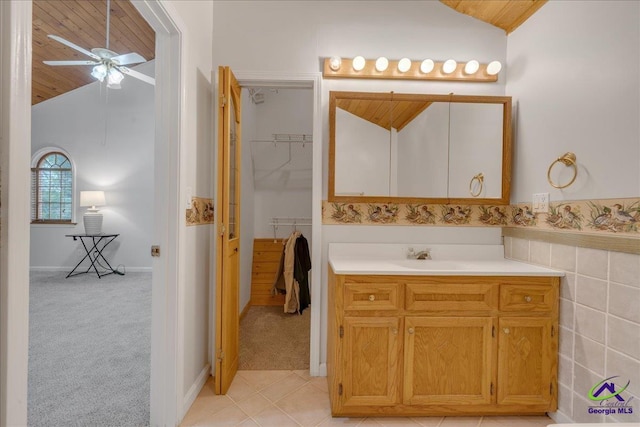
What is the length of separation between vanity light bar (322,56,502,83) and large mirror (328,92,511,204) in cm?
16

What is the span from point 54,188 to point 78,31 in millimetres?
3093

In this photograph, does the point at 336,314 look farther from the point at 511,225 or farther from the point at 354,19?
the point at 354,19

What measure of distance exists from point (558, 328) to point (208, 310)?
7.13 ft

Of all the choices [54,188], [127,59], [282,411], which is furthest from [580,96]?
[54,188]

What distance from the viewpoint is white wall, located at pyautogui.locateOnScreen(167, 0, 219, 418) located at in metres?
1.60

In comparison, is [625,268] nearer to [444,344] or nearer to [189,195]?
[444,344]

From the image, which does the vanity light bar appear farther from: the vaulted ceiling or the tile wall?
the tile wall

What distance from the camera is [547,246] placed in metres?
1.73

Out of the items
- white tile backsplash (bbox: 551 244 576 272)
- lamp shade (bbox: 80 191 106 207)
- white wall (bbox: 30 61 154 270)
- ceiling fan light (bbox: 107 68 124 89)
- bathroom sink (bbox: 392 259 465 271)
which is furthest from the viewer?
white wall (bbox: 30 61 154 270)

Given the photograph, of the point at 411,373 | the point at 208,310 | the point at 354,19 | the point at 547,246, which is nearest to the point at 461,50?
the point at 354,19

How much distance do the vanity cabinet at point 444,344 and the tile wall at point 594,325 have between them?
2.5 inches

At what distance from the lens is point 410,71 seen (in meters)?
Result: 2.05

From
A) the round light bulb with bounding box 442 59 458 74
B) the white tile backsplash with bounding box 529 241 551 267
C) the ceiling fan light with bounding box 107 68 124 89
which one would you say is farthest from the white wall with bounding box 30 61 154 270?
the white tile backsplash with bounding box 529 241 551 267

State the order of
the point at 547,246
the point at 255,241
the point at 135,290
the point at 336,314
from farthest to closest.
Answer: the point at 135,290
the point at 255,241
the point at 547,246
the point at 336,314
